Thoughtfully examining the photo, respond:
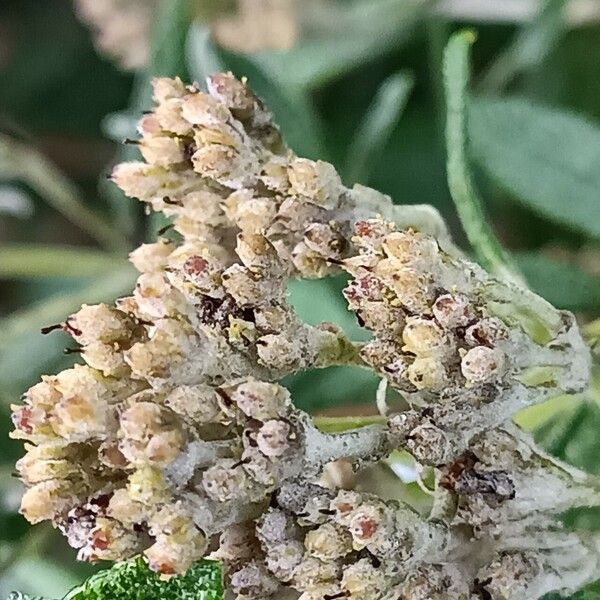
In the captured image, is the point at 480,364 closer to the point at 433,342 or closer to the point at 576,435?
the point at 433,342

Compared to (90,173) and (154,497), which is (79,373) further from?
(90,173)

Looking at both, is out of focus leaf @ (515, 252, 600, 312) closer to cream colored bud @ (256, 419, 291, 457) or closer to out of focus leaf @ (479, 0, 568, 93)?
out of focus leaf @ (479, 0, 568, 93)

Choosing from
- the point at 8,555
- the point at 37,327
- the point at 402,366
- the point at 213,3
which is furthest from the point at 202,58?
the point at 402,366

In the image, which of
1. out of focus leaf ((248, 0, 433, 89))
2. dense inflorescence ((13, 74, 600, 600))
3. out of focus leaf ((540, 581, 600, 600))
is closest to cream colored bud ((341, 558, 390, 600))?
dense inflorescence ((13, 74, 600, 600))

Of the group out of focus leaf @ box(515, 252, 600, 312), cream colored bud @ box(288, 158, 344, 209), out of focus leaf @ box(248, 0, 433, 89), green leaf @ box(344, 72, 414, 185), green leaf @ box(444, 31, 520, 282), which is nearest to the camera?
cream colored bud @ box(288, 158, 344, 209)

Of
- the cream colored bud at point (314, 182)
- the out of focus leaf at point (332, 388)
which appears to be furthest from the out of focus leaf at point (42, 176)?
the cream colored bud at point (314, 182)

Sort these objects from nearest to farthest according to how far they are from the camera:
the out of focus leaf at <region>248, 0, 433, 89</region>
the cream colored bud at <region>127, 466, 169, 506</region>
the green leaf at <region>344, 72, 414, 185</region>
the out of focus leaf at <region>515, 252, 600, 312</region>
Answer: the cream colored bud at <region>127, 466, 169, 506</region>
the out of focus leaf at <region>515, 252, 600, 312</region>
the green leaf at <region>344, 72, 414, 185</region>
the out of focus leaf at <region>248, 0, 433, 89</region>

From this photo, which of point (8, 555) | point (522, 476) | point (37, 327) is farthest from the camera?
point (37, 327)

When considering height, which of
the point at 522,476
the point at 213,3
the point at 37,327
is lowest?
the point at 522,476

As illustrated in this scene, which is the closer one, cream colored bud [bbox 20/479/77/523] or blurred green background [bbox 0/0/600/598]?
cream colored bud [bbox 20/479/77/523]
